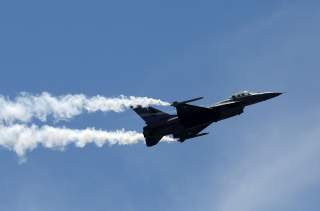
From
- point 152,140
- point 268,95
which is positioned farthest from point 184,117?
point 268,95

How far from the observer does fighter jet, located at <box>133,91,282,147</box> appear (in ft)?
297

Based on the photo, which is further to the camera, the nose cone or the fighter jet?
the nose cone

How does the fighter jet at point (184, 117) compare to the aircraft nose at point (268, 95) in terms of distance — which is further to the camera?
the aircraft nose at point (268, 95)

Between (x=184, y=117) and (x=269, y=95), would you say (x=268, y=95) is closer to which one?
(x=269, y=95)

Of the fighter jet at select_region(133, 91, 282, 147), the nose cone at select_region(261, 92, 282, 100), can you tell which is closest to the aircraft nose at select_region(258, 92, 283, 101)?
the nose cone at select_region(261, 92, 282, 100)

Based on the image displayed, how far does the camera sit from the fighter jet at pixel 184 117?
9050cm

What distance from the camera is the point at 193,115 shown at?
299 ft

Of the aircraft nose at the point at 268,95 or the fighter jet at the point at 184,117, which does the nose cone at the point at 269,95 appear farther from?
the fighter jet at the point at 184,117

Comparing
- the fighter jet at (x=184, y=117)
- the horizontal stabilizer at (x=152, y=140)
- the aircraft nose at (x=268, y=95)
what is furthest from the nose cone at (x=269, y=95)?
the horizontal stabilizer at (x=152, y=140)

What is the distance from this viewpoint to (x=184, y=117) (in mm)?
90875

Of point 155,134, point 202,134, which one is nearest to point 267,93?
point 202,134

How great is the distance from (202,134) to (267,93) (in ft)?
33.4

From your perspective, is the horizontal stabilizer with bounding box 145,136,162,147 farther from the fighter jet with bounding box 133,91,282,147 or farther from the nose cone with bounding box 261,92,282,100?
the nose cone with bounding box 261,92,282,100

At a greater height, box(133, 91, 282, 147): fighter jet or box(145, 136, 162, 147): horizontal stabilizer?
box(133, 91, 282, 147): fighter jet
